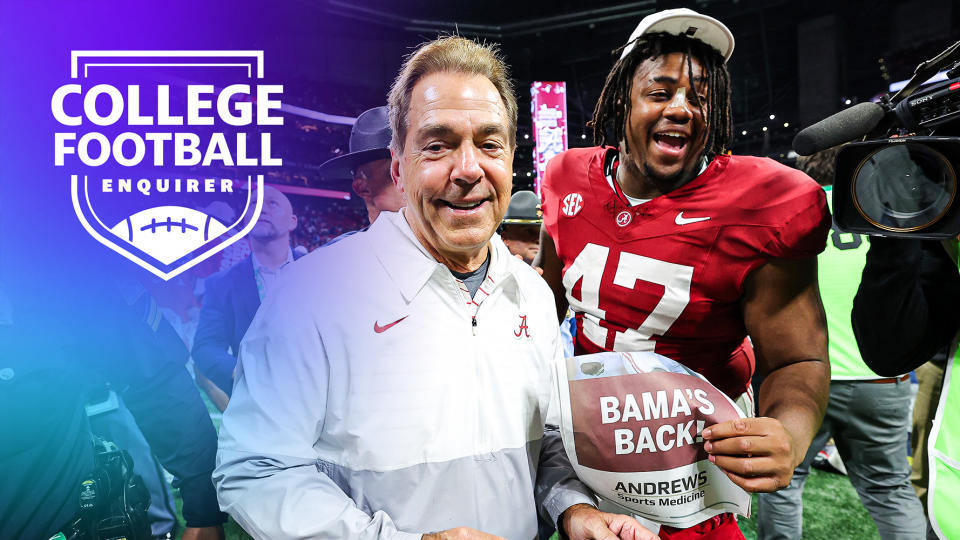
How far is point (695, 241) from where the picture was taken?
1.31 meters

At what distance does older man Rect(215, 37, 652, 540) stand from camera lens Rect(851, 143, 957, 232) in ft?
2.42

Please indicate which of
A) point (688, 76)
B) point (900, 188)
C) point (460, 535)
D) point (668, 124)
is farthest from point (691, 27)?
point (460, 535)

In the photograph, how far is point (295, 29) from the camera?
737 cm

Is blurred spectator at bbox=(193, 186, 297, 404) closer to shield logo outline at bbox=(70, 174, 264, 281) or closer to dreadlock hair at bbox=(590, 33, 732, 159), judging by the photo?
shield logo outline at bbox=(70, 174, 264, 281)

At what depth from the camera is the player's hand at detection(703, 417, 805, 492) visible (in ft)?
3.17

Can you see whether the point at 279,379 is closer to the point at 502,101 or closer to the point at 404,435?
the point at 404,435

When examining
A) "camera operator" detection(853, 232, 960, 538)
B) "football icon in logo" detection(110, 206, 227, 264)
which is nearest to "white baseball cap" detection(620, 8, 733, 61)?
"camera operator" detection(853, 232, 960, 538)

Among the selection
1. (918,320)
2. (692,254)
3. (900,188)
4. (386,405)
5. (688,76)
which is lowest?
(386,405)

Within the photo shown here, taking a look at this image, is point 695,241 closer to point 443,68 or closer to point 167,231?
point 443,68

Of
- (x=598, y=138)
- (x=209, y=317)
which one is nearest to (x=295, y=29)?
(x=209, y=317)

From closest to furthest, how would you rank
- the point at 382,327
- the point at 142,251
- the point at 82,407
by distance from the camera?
the point at 382,327 → the point at 82,407 → the point at 142,251

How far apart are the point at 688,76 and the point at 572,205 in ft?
1.54

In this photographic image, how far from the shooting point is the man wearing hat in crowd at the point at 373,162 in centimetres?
241

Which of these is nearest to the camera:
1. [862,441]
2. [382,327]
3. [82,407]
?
[382,327]
